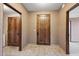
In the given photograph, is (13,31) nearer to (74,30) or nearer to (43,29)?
(43,29)

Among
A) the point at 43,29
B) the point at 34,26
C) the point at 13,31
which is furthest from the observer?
the point at 34,26

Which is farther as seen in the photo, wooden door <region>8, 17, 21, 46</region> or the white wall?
the white wall

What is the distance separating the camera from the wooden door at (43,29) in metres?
7.72

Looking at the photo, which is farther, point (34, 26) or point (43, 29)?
point (34, 26)

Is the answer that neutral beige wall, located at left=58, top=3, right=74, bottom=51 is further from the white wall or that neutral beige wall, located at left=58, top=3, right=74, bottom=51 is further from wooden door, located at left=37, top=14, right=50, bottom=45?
the white wall

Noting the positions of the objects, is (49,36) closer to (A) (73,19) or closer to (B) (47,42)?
(B) (47,42)

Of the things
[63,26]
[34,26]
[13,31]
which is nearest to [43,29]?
[34,26]

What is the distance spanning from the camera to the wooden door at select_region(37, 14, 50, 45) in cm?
772

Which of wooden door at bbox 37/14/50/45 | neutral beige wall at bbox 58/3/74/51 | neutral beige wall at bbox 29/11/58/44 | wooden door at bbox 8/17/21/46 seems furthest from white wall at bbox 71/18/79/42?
wooden door at bbox 8/17/21/46

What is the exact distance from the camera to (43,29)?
7789 millimetres

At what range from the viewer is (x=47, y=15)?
770cm

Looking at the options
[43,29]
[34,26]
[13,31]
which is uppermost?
[34,26]

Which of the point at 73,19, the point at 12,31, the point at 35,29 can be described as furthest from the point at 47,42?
the point at 73,19

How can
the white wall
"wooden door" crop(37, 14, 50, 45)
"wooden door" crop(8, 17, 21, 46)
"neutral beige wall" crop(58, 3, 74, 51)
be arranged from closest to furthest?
1. "neutral beige wall" crop(58, 3, 74, 51)
2. "wooden door" crop(8, 17, 21, 46)
3. "wooden door" crop(37, 14, 50, 45)
4. the white wall
